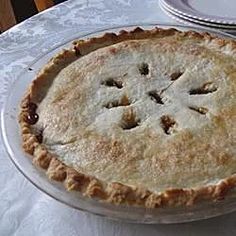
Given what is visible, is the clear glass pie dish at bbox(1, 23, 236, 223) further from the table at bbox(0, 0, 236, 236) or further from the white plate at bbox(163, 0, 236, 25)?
the white plate at bbox(163, 0, 236, 25)

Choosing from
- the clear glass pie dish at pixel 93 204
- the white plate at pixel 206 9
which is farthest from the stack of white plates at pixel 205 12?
the clear glass pie dish at pixel 93 204

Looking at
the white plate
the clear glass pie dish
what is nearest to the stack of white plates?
the white plate

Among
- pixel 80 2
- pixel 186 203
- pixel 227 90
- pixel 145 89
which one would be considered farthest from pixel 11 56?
pixel 186 203

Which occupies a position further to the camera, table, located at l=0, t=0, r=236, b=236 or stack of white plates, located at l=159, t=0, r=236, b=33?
stack of white plates, located at l=159, t=0, r=236, b=33

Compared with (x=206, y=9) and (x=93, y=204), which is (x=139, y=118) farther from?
(x=206, y=9)

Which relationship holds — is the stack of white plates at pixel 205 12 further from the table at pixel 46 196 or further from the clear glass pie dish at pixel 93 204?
the clear glass pie dish at pixel 93 204

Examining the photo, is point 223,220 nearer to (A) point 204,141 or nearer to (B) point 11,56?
(A) point 204,141
